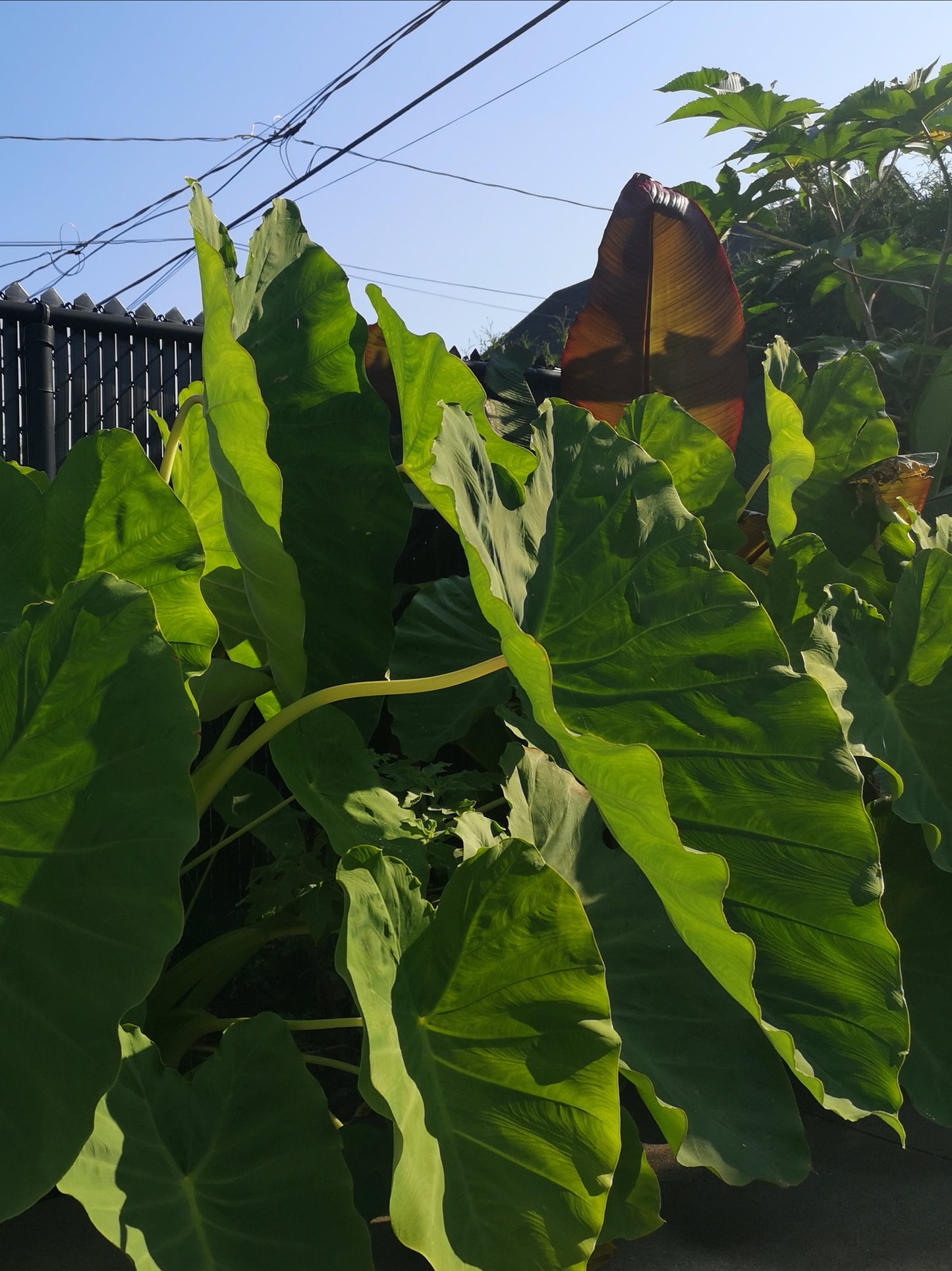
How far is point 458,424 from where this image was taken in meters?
1.18

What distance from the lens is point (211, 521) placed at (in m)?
1.58

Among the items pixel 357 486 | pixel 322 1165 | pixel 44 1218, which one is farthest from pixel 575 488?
pixel 44 1218

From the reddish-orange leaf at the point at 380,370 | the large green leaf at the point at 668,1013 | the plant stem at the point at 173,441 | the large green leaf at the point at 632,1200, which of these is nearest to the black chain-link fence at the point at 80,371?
the reddish-orange leaf at the point at 380,370

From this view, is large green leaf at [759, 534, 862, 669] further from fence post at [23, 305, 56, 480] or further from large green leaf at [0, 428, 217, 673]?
fence post at [23, 305, 56, 480]

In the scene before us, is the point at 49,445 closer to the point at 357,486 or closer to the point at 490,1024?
the point at 357,486

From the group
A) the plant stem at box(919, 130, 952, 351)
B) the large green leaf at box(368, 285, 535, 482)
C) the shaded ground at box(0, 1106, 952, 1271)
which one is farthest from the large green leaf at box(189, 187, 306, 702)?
the plant stem at box(919, 130, 952, 351)

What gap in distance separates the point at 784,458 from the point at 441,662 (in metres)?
0.65

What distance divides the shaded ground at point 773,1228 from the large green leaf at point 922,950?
6.1 inches

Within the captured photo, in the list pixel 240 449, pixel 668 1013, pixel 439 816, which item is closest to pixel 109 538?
pixel 240 449

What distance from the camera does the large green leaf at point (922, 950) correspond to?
139 centimetres

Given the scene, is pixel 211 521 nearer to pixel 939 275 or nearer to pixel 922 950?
pixel 922 950

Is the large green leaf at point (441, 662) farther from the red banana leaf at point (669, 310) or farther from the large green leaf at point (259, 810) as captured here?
the red banana leaf at point (669, 310)

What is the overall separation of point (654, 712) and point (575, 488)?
11.8 inches

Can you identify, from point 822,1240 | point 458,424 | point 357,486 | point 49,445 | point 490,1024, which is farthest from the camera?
point 49,445
